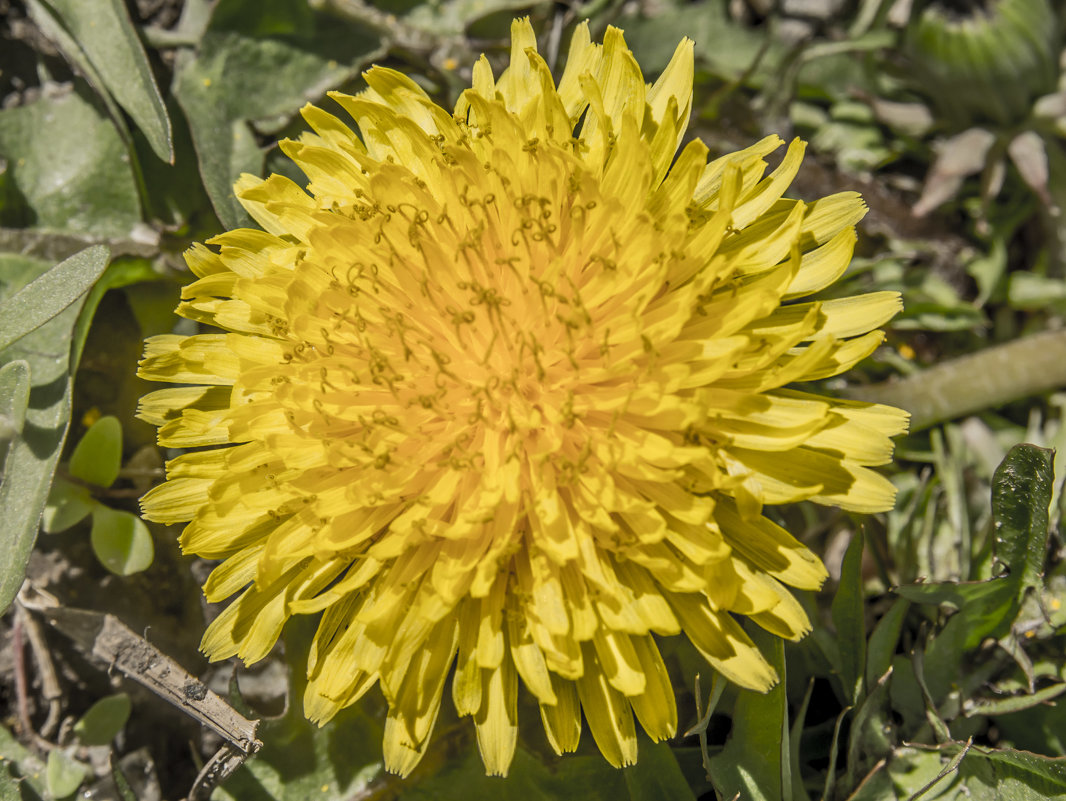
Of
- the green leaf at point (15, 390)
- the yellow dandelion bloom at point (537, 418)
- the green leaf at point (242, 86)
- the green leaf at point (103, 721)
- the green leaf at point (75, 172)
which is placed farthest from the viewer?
the green leaf at point (75, 172)

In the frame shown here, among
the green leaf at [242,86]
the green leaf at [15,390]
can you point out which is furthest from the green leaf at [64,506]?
the green leaf at [242,86]

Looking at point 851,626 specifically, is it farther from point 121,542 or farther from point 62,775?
point 62,775

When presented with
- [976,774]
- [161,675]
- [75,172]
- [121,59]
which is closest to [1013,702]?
[976,774]

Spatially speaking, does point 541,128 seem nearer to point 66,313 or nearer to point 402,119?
point 402,119

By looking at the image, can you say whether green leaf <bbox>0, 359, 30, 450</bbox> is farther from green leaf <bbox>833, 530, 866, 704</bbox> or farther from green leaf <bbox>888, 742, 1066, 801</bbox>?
green leaf <bbox>888, 742, 1066, 801</bbox>

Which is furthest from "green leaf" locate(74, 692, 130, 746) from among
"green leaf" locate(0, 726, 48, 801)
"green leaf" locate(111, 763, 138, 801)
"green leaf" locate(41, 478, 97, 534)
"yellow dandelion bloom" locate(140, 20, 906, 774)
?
"yellow dandelion bloom" locate(140, 20, 906, 774)

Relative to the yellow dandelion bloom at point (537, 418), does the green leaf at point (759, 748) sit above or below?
below

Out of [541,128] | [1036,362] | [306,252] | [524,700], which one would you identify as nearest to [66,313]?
[306,252]

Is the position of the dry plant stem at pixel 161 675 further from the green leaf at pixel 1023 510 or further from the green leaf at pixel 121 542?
the green leaf at pixel 1023 510
